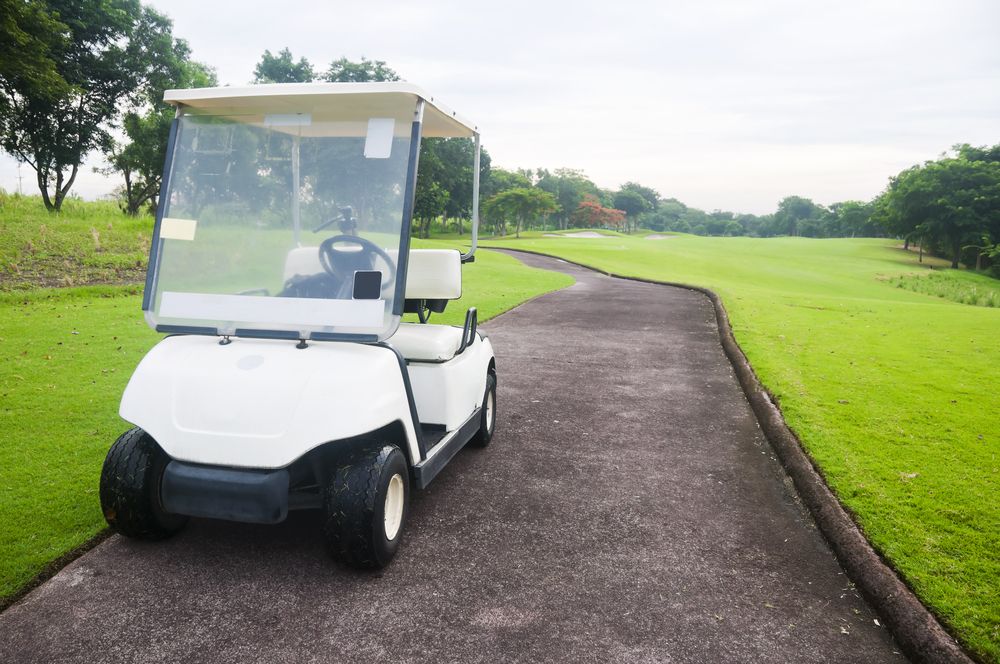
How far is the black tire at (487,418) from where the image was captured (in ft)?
15.2

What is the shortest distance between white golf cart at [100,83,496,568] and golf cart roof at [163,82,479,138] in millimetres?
11

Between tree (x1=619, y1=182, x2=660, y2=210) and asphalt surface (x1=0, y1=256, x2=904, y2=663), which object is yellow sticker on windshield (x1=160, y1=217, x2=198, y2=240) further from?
tree (x1=619, y1=182, x2=660, y2=210)

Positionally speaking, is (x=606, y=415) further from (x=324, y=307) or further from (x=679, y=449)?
(x=324, y=307)

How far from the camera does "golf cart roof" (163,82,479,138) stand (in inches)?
124

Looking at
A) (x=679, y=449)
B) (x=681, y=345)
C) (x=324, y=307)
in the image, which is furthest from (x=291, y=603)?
(x=681, y=345)

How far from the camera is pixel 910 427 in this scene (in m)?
5.30

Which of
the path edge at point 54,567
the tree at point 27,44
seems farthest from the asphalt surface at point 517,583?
the tree at point 27,44

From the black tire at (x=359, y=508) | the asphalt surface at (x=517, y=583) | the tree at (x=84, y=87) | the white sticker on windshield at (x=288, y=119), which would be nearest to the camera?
the asphalt surface at (x=517, y=583)

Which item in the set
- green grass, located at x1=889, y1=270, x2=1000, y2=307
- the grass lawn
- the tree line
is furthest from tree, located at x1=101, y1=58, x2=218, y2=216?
green grass, located at x1=889, y1=270, x2=1000, y2=307

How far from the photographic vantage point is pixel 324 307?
3.14 m

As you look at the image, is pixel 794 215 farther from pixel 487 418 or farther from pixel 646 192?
pixel 487 418

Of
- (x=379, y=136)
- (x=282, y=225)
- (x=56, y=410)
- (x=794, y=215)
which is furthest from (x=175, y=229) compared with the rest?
(x=794, y=215)

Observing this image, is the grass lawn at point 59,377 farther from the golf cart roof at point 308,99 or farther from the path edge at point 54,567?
the golf cart roof at point 308,99

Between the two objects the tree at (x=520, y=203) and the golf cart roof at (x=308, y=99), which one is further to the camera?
the tree at (x=520, y=203)
